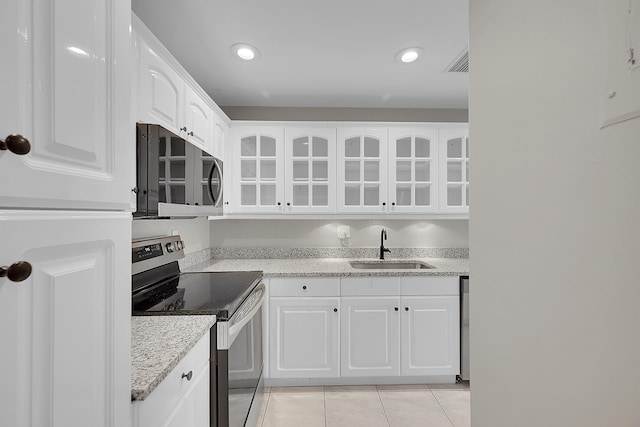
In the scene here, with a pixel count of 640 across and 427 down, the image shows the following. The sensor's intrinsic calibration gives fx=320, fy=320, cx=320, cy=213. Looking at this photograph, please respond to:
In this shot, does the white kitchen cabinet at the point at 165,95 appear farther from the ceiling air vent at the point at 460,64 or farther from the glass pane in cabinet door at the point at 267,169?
the ceiling air vent at the point at 460,64

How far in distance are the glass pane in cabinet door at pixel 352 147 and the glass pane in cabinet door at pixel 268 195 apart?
0.75 m

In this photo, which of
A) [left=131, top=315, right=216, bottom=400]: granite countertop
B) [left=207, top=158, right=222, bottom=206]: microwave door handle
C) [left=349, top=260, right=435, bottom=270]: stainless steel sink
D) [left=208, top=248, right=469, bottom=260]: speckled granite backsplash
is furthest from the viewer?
[left=208, top=248, right=469, bottom=260]: speckled granite backsplash

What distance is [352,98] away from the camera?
2955 millimetres

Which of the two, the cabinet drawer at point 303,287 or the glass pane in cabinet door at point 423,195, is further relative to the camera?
the glass pane in cabinet door at point 423,195

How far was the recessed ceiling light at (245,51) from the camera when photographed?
2.06m

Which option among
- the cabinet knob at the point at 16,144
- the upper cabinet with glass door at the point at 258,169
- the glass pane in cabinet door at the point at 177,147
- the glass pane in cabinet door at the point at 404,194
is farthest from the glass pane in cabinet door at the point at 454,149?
the cabinet knob at the point at 16,144

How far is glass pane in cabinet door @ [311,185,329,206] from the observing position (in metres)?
2.92

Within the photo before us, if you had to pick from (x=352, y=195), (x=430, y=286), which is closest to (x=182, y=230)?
(x=352, y=195)

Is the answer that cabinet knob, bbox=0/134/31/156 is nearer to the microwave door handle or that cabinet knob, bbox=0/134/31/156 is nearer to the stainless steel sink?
the microwave door handle

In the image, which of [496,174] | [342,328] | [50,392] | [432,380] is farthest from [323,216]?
[50,392]

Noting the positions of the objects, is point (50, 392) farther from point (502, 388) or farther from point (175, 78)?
point (175, 78)

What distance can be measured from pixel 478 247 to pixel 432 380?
1.99 m

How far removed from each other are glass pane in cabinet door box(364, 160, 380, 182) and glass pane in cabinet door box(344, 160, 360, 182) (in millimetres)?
73

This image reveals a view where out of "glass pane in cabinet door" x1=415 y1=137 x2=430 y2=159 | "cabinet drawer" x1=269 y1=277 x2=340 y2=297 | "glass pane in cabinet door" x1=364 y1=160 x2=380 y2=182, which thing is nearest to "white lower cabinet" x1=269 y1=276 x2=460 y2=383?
"cabinet drawer" x1=269 y1=277 x2=340 y2=297
